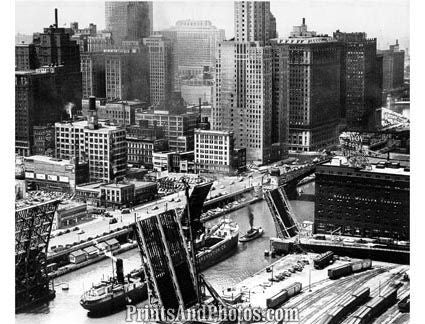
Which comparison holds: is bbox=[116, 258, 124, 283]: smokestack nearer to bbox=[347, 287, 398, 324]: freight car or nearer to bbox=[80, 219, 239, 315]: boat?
bbox=[80, 219, 239, 315]: boat

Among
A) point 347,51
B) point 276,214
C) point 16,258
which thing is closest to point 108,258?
point 16,258

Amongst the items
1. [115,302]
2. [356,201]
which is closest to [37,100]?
[115,302]

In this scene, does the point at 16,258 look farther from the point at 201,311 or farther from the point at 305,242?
the point at 305,242

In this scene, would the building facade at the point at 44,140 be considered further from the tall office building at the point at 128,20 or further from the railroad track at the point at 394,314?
the railroad track at the point at 394,314

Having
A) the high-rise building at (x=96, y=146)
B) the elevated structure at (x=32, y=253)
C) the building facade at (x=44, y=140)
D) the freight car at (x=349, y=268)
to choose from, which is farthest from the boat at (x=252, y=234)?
the building facade at (x=44, y=140)

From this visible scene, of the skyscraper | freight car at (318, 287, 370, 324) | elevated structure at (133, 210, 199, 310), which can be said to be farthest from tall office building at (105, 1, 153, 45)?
freight car at (318, 287, 370, 324)

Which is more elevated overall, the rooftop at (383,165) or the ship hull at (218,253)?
the rooftop at (383,165)
